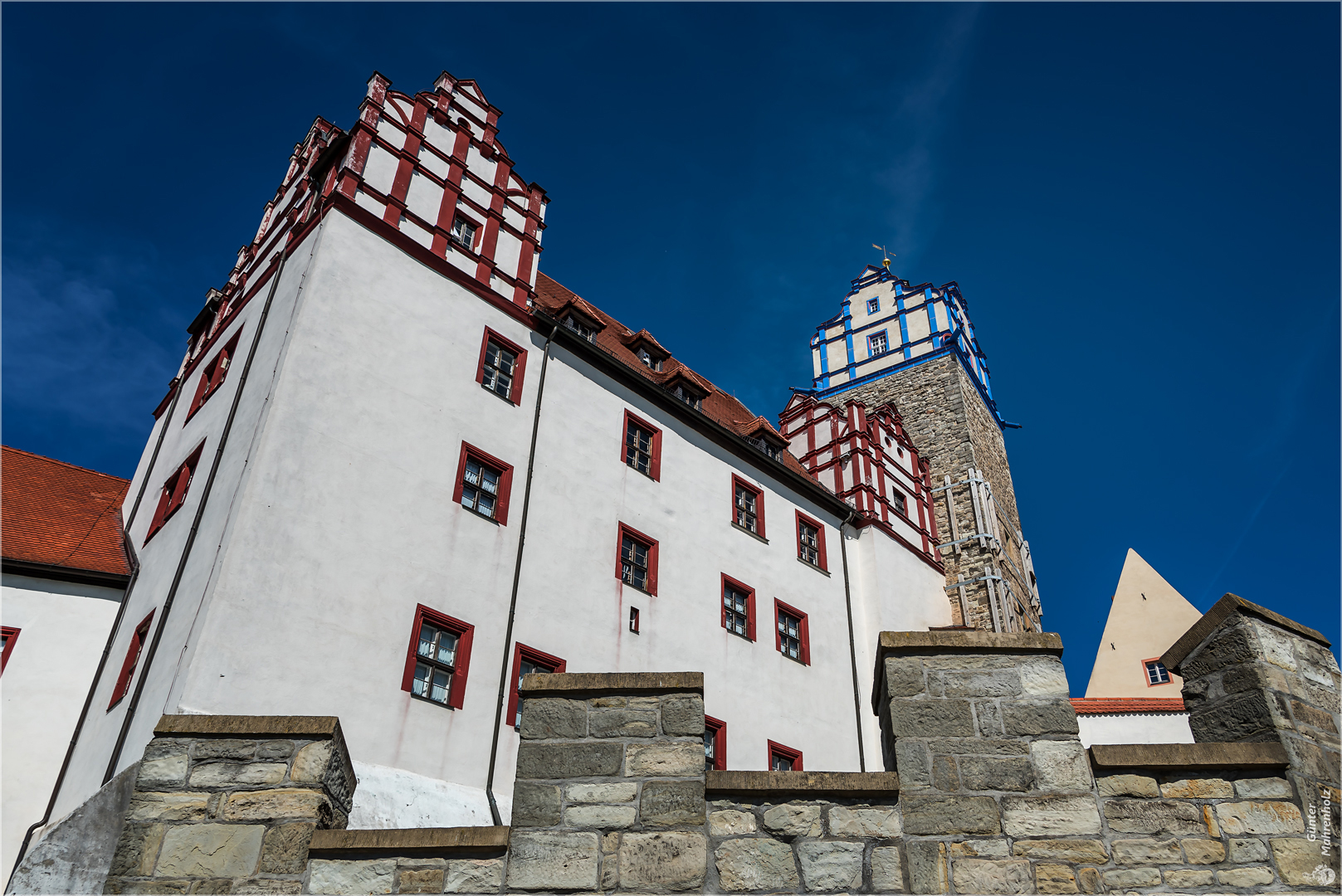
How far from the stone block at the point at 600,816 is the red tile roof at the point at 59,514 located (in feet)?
44.3

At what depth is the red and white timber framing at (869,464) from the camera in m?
25.3

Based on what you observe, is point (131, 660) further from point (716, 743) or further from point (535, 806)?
point (535, 806)

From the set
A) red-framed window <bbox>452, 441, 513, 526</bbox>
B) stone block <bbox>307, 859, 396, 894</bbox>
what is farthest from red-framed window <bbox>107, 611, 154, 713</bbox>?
stone block <bbox>307, 859, 396, 894</bbox>

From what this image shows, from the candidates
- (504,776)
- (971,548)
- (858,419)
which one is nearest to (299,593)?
(504,776)

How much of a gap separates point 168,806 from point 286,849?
0.72 m

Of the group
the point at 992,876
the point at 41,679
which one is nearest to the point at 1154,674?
the point at 992,876

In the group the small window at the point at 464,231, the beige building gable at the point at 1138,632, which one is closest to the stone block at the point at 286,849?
the small window at the point at 464,231

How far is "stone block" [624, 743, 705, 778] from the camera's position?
17.0 feet

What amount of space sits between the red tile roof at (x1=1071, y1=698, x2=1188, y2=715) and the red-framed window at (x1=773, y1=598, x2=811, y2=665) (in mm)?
5717

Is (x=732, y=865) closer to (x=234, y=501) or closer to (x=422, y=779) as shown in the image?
(x=422, y=779)

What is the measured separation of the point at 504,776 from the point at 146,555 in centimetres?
716

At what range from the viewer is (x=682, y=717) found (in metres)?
5.30

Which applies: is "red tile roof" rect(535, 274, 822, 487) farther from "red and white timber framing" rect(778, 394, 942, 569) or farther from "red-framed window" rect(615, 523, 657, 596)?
"red-framed window" rect(615, 523, 657, 596)

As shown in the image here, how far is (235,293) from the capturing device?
19.5 meters
